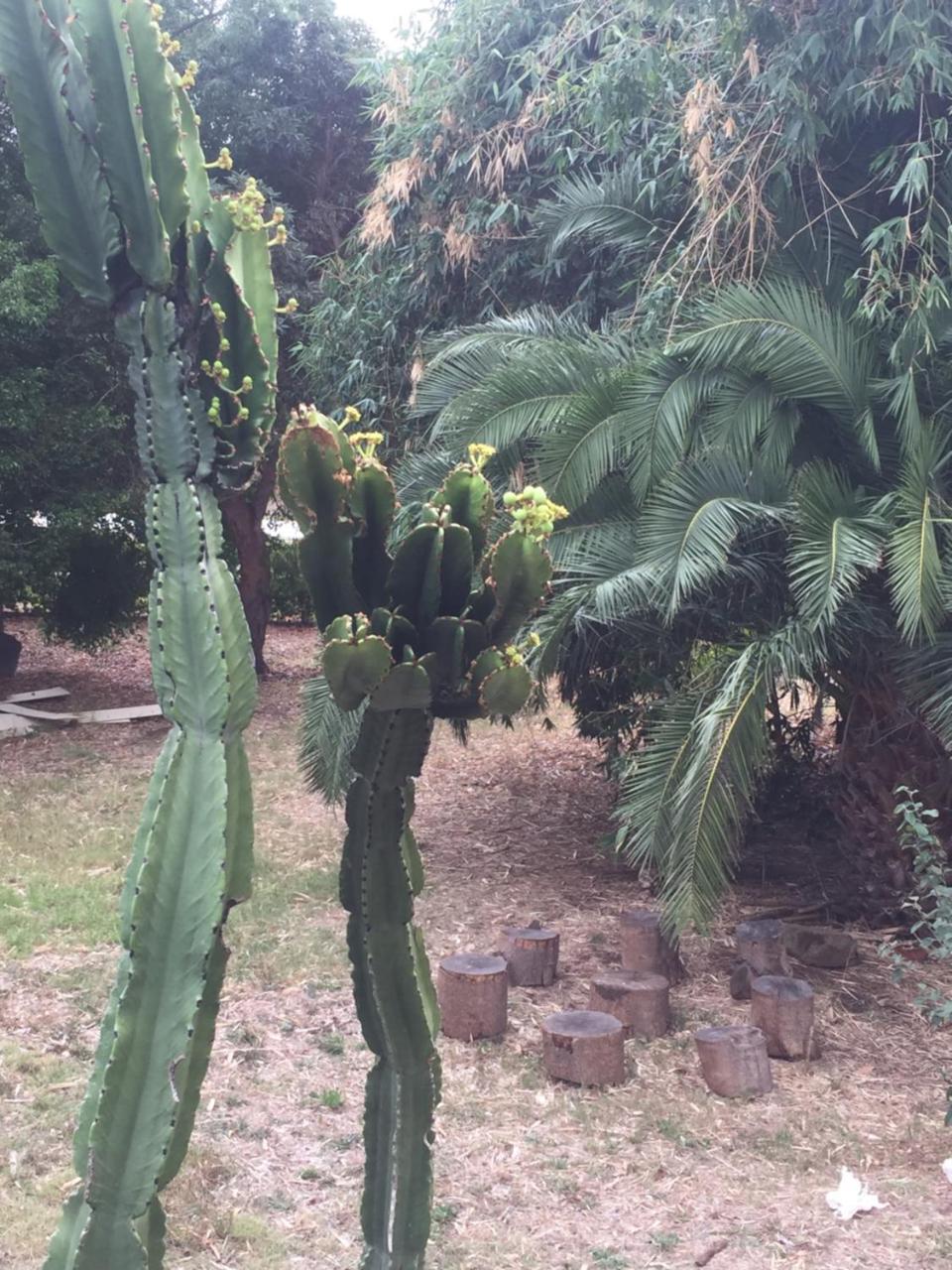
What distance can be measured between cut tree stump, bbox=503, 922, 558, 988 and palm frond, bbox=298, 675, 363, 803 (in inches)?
56.7

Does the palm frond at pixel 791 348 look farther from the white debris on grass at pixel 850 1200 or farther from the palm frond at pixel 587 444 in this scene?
the white debris on grass at pixel 850 1200

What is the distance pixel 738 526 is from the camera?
16.6 ft

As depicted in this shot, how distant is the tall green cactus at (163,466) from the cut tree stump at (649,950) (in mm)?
3218

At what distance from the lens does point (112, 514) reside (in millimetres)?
12719

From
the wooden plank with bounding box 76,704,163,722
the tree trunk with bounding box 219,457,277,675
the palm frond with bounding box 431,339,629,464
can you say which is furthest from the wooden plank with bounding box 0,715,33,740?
the palm frond with bounding box 431,339,629,464

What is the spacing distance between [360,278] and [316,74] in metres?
4.50

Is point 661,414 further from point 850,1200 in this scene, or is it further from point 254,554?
point 254,554

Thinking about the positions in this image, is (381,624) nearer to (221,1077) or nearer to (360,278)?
(221,1077)

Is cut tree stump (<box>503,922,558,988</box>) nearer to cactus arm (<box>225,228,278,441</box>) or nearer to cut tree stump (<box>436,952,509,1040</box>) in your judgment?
cut tree stump (<box>436,952,509,1040</box>)

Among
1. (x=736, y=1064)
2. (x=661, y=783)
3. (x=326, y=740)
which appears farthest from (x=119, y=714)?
(x=736, y=1064)

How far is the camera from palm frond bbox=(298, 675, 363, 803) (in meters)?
6.43

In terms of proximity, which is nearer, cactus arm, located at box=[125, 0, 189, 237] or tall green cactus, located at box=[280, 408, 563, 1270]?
tall green cactus, located at box=[280, 408, 563, 1270]

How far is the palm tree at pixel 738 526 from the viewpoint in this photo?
4.73 m

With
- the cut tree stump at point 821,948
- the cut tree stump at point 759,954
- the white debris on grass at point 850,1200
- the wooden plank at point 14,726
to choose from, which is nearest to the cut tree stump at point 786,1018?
the cut tree stump at point 759,954
